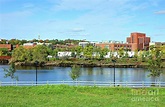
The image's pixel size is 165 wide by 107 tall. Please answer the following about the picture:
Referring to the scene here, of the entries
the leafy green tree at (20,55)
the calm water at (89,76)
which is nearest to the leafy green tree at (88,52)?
the leafy green tree at (20,55)

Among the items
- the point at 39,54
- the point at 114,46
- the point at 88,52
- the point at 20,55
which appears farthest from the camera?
the point at 114,46

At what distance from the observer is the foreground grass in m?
19.2

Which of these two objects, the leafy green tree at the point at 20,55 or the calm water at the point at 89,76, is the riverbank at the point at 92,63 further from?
the calm water at the point at 89,76

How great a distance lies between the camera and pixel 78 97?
73.7 ft

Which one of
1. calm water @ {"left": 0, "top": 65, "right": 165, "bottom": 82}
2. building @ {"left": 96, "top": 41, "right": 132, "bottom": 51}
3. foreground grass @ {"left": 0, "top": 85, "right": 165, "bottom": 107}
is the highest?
building @ {"left": 96, "top": 41, "right": 132, "bottom": 51}

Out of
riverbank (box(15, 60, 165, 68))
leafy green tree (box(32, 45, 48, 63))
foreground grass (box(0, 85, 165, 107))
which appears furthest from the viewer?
leafy green tree (box(32, 45, 48, 63))

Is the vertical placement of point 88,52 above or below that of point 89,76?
above

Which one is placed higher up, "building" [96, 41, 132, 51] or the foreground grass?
"building" [96, 41, 132, 51]

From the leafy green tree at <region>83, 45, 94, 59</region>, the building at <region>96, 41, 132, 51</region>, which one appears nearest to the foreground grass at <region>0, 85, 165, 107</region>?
the leafy green tree at <region>83, 45, 94, 59</region>

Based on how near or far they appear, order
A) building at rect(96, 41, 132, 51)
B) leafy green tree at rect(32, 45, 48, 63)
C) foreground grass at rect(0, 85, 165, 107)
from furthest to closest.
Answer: building at rect(96, 41, 132, 51), leafy green tree at rect(32, 45, 48, 63), foreground grass at rect(0, 85, 165, 107)

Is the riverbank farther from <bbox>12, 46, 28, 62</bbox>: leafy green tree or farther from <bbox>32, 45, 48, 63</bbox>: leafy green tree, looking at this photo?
<bbox>12, 46, 28, 62</bbox>: leafy green tree

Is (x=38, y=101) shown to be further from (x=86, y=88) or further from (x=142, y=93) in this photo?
(x=142, y=93)

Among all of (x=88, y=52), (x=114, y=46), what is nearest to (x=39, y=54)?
(x=88, y=52)

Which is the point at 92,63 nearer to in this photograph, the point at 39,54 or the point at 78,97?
the point at 39,54
